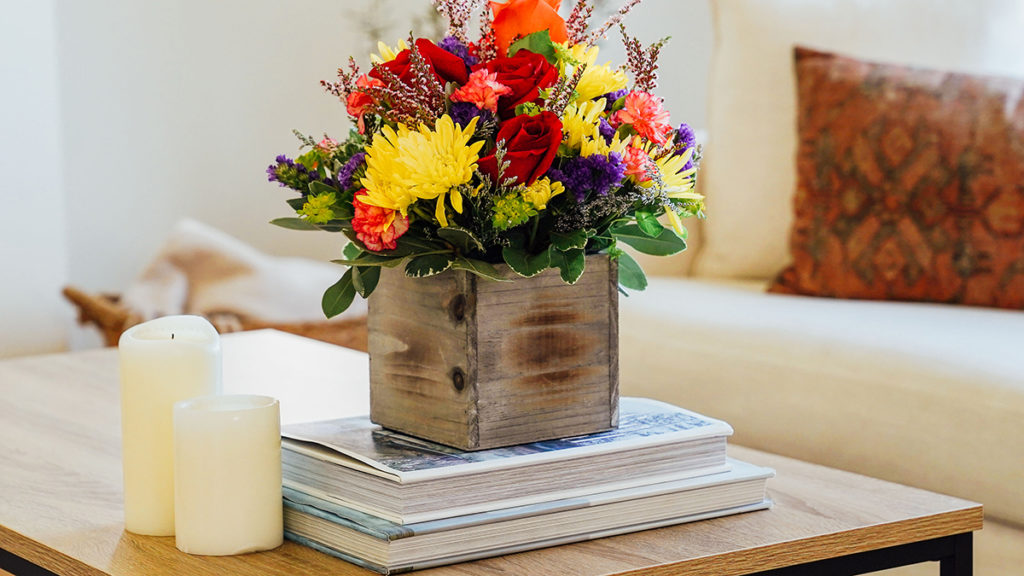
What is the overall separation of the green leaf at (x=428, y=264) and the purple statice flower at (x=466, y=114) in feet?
0.30

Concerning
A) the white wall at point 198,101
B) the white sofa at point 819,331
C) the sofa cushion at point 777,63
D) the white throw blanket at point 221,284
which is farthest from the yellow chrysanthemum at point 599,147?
the white wall at point 198,101

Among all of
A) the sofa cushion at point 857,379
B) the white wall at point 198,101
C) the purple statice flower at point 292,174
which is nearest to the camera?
the purple statice flower at point 292,174

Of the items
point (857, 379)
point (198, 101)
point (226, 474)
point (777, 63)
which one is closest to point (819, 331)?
point (857, 379)

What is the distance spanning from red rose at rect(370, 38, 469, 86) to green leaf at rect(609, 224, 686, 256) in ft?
0.54

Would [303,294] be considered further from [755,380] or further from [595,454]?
[595,454]


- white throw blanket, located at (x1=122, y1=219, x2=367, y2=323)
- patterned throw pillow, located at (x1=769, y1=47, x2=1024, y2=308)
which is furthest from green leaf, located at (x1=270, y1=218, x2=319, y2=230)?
white throw blanket, located at (x1=122, y1=219, x2=367, y2=323)

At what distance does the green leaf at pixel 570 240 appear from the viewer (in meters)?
0.81

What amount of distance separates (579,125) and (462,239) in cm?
11

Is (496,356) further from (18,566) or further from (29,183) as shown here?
(29,183)

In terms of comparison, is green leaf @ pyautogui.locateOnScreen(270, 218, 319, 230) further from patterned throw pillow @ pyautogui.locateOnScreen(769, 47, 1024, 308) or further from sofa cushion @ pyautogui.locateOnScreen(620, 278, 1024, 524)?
patterned throw pillow @ pyautogui.locateOnScreen(769, 47, 1024, 308)

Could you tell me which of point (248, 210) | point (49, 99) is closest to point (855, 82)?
point (49, 99)

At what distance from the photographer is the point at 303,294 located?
9.11ft

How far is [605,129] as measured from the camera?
A: 0.83 meters

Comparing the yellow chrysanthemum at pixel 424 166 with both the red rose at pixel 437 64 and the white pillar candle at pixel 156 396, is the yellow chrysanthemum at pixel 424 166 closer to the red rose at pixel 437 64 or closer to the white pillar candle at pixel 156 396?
the red rose at pixel 437 64
